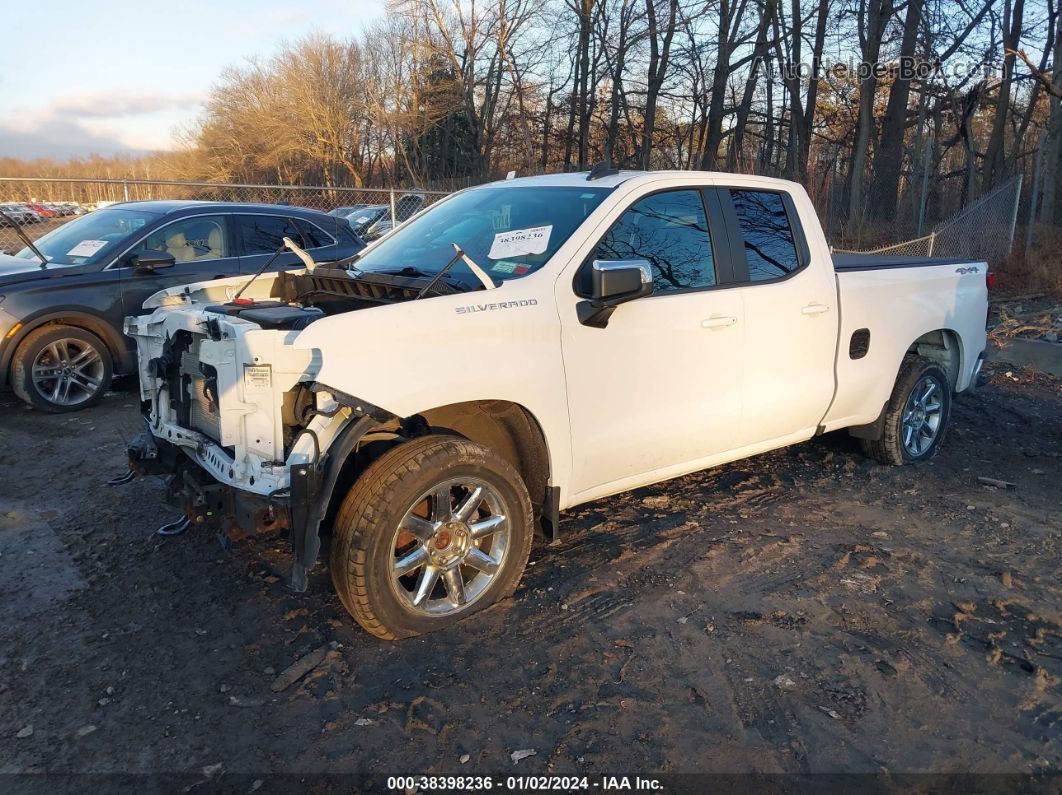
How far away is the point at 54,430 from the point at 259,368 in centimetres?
438

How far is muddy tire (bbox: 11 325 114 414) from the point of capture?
22.1ft

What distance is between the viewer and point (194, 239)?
302 inches

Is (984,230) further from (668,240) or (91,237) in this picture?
(91,237)

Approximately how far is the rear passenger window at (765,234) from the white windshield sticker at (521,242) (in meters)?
1.26

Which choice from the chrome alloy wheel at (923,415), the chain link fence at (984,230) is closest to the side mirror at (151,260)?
the chrome alloy wheel at (923,415)

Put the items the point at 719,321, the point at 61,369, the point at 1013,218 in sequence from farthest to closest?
the point at 1013,218, the point at 61,369, the point at 719,321

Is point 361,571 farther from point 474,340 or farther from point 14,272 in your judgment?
point 14,272

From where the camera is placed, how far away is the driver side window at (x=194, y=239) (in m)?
7.47

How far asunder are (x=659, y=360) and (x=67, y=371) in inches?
214

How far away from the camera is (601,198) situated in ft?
13.3

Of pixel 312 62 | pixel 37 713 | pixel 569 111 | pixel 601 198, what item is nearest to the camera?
pixel 37 713

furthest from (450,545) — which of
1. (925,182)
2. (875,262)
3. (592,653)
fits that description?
(925,182)

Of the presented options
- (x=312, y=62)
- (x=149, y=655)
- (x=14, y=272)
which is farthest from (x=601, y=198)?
(x=312, y=62)

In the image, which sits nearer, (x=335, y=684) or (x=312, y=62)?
(x=335, y=684)
